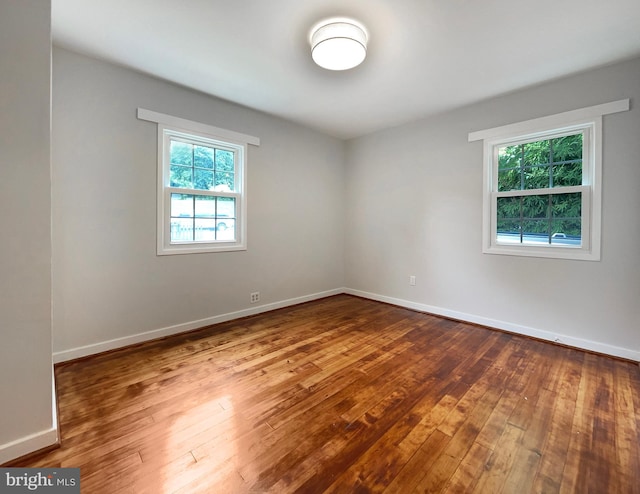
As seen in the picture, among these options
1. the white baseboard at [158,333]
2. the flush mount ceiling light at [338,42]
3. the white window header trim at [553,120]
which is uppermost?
the flush mount ceiling light at [338,42]

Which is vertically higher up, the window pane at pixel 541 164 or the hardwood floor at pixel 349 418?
the window pane at pixel 541 164

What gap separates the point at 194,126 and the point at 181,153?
33 centimetres

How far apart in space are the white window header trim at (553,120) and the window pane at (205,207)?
319 cm

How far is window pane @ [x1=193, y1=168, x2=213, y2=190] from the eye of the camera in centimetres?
311

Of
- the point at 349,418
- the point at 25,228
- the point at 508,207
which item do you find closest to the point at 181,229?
the point at 25,228

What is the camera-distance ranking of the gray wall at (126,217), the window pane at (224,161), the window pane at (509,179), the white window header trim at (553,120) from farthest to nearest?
1. the window pane at (224,161)
2. the window pane at (509,179)
3. the white window header trim at (553,120)
4. the gray wall at (126,217)

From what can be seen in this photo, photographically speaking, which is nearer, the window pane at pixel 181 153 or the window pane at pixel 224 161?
the window pane at pixel 181 153

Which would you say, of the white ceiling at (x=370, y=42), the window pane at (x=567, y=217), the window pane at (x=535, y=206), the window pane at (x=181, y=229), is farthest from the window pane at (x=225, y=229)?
the window pane at (x=567, y=217)

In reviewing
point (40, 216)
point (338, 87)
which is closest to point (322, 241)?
point (338, 87)

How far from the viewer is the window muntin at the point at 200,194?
2.88 metres

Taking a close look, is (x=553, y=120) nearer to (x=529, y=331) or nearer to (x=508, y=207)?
(x=508, y=207)

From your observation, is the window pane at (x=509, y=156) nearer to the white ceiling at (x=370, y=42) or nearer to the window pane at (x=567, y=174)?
the window pane at (x=567, y=174)

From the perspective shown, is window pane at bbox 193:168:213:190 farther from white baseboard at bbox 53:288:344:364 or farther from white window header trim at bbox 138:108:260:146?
white baseboard at bbox 53:288:344:364

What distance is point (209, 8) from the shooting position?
1.85 meters
